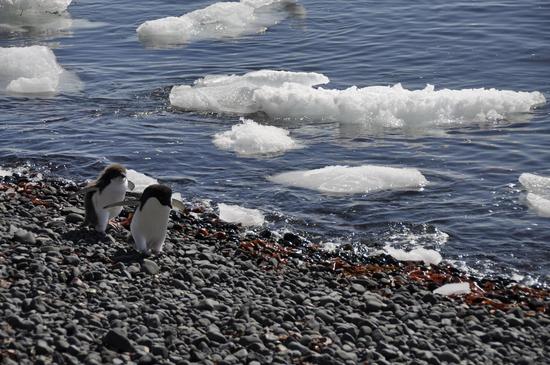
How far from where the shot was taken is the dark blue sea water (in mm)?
12109

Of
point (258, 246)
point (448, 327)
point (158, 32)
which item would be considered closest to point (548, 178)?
point (258, 246)

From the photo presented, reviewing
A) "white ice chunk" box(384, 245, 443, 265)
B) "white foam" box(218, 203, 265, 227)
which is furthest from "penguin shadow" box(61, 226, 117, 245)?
"white ice chunk" box(384, 245, 443, 265)

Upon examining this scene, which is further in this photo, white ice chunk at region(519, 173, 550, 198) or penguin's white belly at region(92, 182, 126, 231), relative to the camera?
white ice chunk at region(519, 173, 550, 198)

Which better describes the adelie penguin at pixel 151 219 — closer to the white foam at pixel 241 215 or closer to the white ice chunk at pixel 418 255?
the white foam at pixel 241 215

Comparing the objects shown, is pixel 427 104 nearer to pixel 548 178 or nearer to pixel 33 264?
pixel 548 178

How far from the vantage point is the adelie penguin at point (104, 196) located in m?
10.2

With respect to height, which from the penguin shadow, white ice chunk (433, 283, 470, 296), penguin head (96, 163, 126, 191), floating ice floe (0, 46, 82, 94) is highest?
floating ice floe (0, 46, 82, 94)

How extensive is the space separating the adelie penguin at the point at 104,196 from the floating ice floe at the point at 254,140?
4.11m

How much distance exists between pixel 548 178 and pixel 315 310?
5.58 meters

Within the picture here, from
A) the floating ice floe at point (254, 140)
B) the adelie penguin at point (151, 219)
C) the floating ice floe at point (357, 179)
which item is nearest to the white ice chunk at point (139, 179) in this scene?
the floating ice floe at point (357, 179)

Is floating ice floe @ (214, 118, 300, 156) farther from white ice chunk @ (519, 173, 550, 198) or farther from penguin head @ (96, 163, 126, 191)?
penguin head @ (96, 163, 126, 191)

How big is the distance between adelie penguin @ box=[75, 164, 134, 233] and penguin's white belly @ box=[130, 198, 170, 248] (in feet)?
1.17

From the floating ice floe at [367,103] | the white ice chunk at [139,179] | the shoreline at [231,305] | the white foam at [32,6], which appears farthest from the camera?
the white foam at [32,6]

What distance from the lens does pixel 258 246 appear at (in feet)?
35.0
